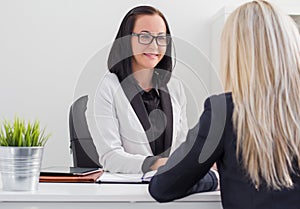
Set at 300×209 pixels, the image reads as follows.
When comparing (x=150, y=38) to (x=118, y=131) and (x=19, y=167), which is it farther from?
(x=19, y=167)

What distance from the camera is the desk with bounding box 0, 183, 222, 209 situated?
1.19 m

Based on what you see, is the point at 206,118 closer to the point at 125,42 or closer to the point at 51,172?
the point at 51,172

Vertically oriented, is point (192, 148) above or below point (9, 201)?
above

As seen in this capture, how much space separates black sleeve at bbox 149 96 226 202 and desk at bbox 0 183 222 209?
0.05 m

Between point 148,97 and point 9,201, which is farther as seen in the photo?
point 148,97

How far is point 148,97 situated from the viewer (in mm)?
1864

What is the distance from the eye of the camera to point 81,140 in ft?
7.21

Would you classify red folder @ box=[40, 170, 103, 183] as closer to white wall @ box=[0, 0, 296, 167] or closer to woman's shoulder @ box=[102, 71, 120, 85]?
woman's shoulder @ box=[102, 71, 120, 85]

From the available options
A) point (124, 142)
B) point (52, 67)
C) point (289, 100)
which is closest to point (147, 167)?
point (124, 142)

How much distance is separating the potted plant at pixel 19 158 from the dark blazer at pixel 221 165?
301 mm

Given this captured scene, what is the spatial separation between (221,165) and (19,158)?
0.46m

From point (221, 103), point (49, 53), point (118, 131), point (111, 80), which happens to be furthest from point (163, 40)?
point (49, 53)

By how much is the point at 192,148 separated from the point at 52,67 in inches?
77.4

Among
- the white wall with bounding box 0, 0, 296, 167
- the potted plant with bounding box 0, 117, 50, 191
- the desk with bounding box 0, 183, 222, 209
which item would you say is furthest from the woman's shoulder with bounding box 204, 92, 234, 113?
the white wall with bounding box 0, 0, 296, 167
